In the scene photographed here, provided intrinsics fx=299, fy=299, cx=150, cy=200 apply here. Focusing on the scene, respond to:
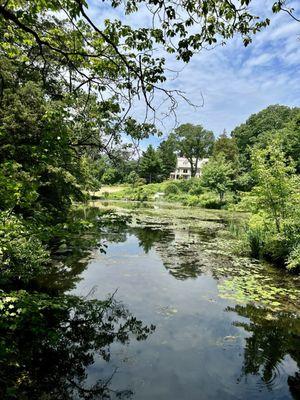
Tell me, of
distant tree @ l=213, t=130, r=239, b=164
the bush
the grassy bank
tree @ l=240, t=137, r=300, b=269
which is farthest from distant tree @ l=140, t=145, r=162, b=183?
the bush

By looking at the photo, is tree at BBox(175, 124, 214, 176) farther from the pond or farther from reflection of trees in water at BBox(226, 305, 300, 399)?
reflection of trees in water at BBox(226, 305, 300, 399)

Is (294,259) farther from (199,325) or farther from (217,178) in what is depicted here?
(217,178)

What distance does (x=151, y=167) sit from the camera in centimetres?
6700

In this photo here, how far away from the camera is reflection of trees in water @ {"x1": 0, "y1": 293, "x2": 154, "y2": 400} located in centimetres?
400

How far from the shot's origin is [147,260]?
1204cm

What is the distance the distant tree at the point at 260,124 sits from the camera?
65.4 meters

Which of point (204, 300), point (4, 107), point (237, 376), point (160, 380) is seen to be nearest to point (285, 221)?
point (204, 300)

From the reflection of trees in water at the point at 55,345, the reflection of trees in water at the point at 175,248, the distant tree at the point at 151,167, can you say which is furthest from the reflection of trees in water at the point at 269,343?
the distant tree at the point at 151,167

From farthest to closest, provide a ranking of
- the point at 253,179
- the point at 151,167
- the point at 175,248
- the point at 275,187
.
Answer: the point at 151,167
the point at 253,179
the point at 175,248
the point at 275,187

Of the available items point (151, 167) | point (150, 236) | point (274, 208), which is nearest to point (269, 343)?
point (274, 208)

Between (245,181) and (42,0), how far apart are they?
42665 mm

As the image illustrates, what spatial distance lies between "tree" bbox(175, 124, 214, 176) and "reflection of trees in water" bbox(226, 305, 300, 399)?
62862mm

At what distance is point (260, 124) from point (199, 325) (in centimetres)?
6710

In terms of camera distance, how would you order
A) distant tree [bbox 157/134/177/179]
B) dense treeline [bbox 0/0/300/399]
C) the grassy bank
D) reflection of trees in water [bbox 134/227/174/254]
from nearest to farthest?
1. dense treeline [bbox 0/0/300/399]
2. reflection of trees in water [bbox 134/227/174/254]
3. the grassy bank
4. distant tree [bbox 157/134/177/179]
